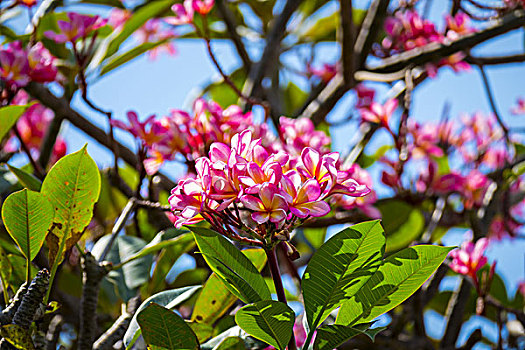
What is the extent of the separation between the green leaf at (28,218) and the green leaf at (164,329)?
14 cm

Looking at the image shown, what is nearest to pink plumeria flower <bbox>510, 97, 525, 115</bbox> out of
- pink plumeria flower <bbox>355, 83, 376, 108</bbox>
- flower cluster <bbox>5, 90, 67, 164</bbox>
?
pink plumeria flower <bbox>355, 83, 376, 108</bbox>

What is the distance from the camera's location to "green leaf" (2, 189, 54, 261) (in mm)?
511

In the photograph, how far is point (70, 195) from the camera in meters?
0.55

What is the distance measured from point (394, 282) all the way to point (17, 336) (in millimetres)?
322

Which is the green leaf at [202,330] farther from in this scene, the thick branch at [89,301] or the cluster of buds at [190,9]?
the cluster of buds at [190,9]

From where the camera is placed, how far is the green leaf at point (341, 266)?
464 millimetres

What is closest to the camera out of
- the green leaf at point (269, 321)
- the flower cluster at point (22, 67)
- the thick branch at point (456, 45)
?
the green leaf at point (269, 321)

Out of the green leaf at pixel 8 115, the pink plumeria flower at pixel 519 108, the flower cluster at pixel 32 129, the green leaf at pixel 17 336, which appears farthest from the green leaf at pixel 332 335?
the pink plumeria flower at pixel 519 108

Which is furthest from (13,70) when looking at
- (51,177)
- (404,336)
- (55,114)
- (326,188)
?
(404,336)

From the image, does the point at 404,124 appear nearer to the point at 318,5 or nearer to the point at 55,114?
the point at 55,114

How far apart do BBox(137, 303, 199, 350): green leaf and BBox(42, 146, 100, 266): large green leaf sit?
14 centimetres

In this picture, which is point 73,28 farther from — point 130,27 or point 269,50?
point 269,50

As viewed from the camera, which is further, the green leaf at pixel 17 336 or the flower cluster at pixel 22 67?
the flower cluster at pixel 22 67

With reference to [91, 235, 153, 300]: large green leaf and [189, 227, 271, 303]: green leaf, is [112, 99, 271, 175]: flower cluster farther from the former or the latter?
[189, 227, 271, 303]: green leaf
